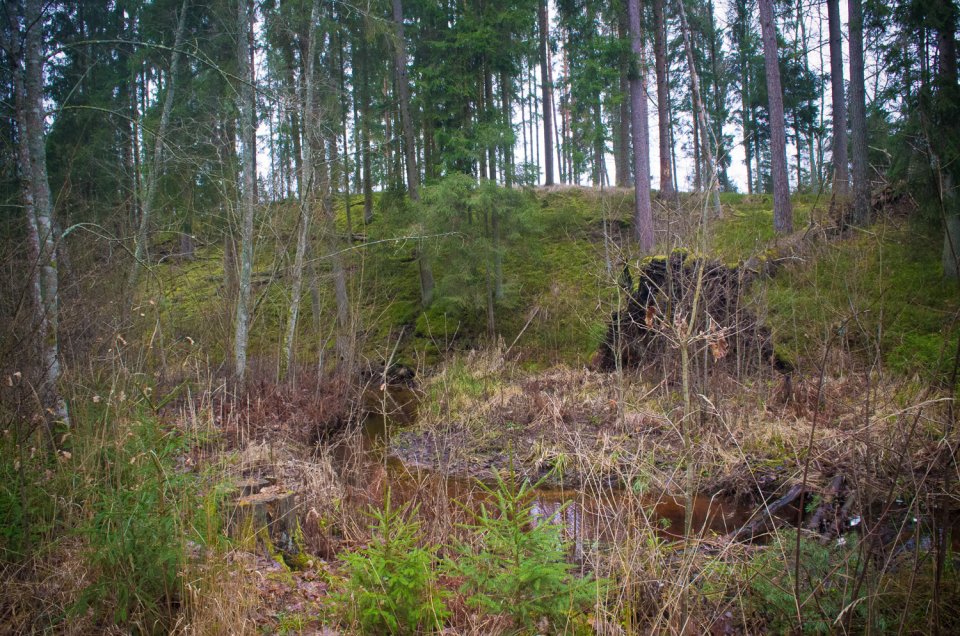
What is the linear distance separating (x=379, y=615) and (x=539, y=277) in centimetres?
1514

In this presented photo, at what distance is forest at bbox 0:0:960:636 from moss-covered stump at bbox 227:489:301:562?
1.1 inches

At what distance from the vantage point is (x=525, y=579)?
2.32 meters

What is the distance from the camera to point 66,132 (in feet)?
33.8

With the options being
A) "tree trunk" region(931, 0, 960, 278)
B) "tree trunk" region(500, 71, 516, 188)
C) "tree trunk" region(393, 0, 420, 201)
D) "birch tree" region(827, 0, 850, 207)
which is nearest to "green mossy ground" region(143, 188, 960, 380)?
"tree trunk" region(393, 0, 420, 201)

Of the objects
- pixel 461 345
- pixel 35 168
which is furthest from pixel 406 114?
pixel 35 168

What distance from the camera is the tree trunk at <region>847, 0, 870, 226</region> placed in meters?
12.9

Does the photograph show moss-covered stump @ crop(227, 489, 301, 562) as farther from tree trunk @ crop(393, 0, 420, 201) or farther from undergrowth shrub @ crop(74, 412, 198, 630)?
tree trunk @ crop(393, 0, 420, 201)

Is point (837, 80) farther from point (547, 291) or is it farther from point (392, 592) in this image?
point (392, 592)

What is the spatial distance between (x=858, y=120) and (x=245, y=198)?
47.1 ft

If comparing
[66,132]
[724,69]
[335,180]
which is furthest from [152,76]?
[724,69]

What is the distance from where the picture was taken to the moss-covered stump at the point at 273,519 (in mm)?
3865

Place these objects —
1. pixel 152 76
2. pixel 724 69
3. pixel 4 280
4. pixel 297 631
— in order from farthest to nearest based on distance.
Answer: pixel 724 69 → pixel 152 76 → pixel 4 280 → pixel 297 631

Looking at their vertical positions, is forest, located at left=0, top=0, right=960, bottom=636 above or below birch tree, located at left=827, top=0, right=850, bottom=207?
below

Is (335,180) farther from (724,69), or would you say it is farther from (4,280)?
(724,69)
